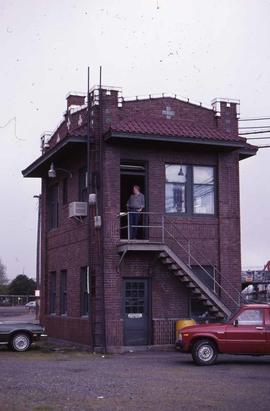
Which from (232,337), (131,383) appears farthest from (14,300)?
(131,383)

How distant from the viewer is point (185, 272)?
878 inches

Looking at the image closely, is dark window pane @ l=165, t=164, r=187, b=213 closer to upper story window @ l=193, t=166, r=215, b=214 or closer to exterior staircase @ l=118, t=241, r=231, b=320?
upper story window @ l=193, t=166, r=215, b=214

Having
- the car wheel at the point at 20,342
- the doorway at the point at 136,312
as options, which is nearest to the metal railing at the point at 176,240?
the doorway at the point at 136,312

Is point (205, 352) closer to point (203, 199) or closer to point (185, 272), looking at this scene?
point (185, 272)

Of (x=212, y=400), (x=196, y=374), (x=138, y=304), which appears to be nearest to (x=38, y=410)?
(x=212, y=400)

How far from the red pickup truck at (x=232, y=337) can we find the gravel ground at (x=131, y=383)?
0.42 m

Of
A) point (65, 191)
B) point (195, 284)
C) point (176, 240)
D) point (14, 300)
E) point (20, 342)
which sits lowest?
point (20, 342)

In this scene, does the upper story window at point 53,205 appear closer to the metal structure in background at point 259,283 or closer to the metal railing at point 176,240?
the metal railing at point 176,240

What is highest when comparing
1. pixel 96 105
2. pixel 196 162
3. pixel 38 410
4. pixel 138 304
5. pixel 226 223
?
pixel 96 105

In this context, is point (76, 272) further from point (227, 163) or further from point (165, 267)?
point (227, 163)

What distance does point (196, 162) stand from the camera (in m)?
24.5

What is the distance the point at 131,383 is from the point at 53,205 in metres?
16.1

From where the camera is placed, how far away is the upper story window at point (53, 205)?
29.2 meters

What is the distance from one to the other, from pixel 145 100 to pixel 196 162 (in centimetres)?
285
